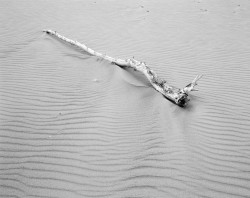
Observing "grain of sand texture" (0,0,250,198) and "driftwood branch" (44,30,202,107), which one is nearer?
"grain of sand texture" (0,0,250,198)

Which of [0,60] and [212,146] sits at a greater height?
[0,60]

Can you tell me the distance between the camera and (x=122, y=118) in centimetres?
349

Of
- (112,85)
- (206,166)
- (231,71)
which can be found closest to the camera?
(206,166)

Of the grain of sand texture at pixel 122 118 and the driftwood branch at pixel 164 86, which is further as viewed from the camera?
the driftwood branch at pixel 164 86

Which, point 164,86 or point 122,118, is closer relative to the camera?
point 122,118

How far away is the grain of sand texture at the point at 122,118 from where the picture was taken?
98.4 inches

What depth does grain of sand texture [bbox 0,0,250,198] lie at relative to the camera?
2.50m

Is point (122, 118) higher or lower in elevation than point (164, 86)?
lower

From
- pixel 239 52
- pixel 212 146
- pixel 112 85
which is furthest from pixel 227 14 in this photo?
pixel 212 146

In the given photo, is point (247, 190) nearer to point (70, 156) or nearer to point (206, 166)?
point (206, 166)

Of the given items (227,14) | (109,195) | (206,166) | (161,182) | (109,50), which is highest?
(227,14)

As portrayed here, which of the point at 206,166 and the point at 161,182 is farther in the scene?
the point at 206,166

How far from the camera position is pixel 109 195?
2.38 meters

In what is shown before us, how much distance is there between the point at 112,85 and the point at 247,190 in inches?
117
